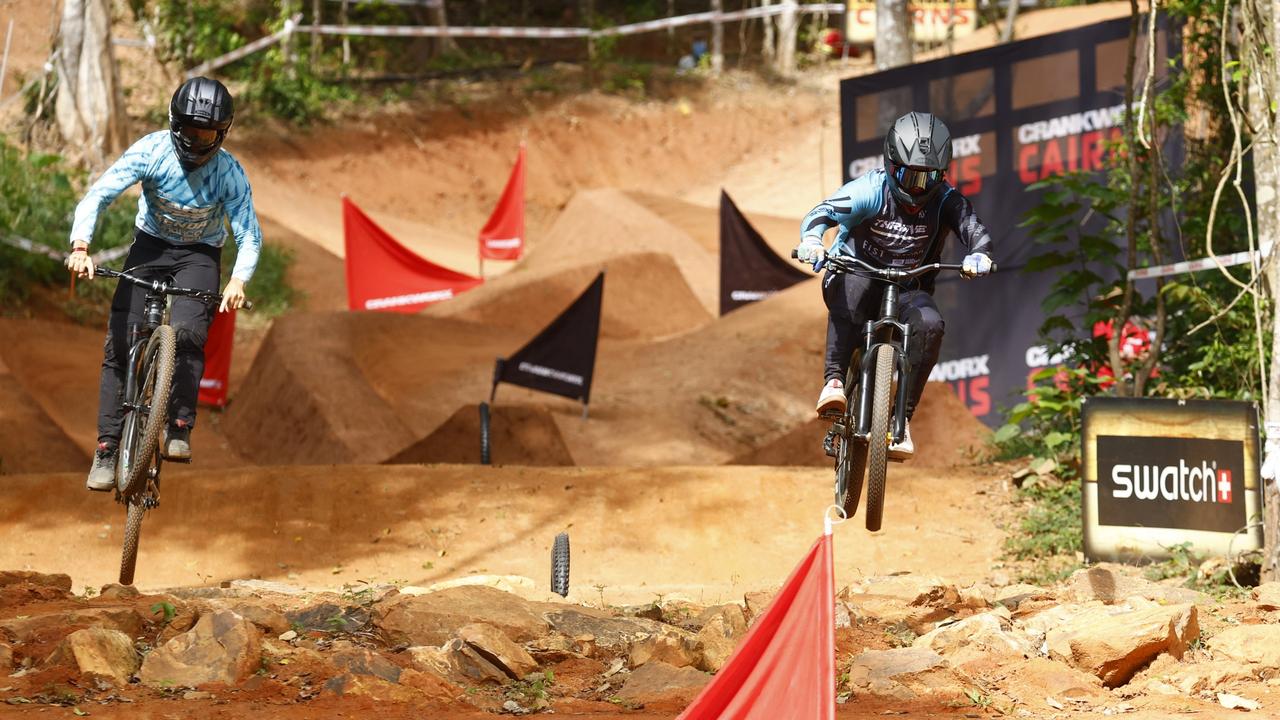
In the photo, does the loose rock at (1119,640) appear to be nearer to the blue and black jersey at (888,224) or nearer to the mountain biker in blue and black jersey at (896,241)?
the mountain biker in blue and black jersey at (896,241)

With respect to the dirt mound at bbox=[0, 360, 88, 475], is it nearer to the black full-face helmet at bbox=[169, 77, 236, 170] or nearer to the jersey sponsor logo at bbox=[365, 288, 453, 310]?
the black full-face helmet at bbox=[169, 77, 236, 170]

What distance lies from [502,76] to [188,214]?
3046cm

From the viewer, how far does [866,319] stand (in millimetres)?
7812

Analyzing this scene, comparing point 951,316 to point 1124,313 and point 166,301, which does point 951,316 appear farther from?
point 166,301

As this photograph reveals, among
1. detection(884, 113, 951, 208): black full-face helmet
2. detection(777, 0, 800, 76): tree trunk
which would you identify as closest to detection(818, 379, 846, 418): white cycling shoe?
detection(884, 113, 951, 208): black full-face helmet

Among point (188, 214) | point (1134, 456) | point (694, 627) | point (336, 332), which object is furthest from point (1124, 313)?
point (336, 332)

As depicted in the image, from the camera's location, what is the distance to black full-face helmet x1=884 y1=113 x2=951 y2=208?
729 centimetres

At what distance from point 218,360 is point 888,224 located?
12.4 m

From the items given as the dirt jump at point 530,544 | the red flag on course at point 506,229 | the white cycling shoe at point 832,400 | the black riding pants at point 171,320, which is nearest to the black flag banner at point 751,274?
the dirt jump at point 530,544

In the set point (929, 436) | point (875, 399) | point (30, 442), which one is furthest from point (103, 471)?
point (929, 436)

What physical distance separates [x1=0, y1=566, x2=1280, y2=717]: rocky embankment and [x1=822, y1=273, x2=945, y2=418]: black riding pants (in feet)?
4.91

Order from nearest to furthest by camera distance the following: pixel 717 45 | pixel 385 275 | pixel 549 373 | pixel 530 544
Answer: pixel 530 544, pixel 549 373, pixel 385 275, pixel 717 45

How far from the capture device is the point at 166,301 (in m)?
8.34

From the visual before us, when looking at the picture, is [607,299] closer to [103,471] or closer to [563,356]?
[563,356]
